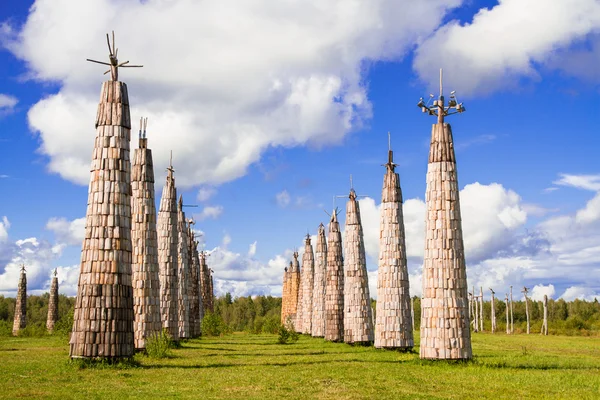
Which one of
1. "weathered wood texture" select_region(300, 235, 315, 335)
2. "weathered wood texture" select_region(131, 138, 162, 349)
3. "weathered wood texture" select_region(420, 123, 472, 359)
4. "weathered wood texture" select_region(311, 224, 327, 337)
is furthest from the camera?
"weathered wood texture" select_region(300, 235, 315, 335)

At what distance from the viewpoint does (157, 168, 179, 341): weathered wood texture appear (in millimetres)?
31641

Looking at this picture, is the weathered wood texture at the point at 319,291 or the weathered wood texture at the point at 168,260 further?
the weathered wood texture at the point at 319,291

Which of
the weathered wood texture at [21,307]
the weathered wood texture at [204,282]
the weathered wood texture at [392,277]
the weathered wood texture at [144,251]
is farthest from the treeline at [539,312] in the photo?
the weathered wood texture at [144,251]

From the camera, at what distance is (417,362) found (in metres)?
21.7

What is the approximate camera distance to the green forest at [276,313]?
8031 cm

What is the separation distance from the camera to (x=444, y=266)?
70.6ft

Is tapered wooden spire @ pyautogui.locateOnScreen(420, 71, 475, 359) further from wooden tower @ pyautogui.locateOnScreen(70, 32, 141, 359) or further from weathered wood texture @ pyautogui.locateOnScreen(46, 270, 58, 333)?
weathered wood texture @ pyautogui.locateOnScreen(46, 270, 58, 333)

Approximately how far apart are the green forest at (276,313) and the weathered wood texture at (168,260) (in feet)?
128

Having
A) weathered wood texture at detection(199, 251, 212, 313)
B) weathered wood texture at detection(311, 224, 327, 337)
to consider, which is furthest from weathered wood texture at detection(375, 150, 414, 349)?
weathered wood texture at detection(199, 251, 212, 313)

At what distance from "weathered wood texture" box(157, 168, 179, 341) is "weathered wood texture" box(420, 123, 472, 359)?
14.4m

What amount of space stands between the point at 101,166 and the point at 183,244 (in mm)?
19503

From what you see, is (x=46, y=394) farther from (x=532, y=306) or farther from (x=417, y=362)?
(x=532, y=306)

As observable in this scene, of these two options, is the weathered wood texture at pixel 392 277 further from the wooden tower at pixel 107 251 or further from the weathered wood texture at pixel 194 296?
the weathered wood texture at pixel 194 296

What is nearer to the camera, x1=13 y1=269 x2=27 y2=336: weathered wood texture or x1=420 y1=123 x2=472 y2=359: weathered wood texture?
x1=420 y1=123 x2=472 y2=359: weathered wood texture
